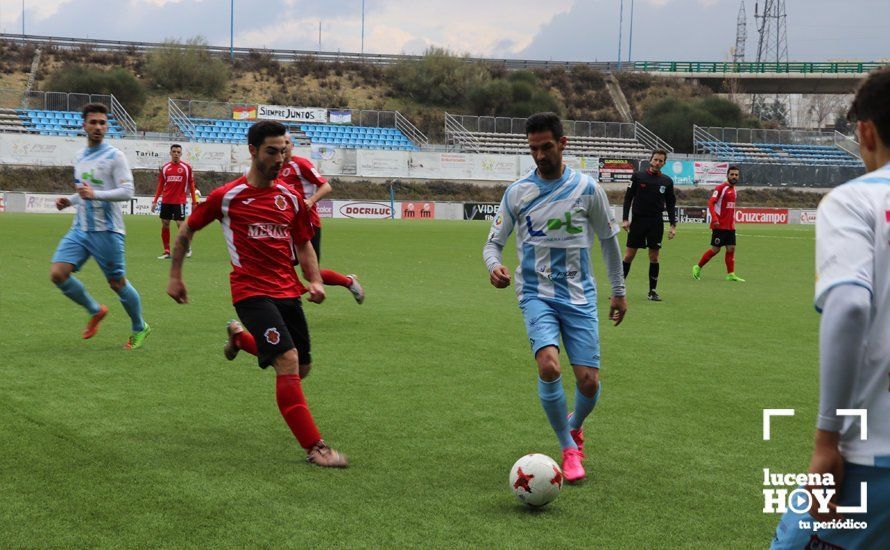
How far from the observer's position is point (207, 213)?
598 centimetres

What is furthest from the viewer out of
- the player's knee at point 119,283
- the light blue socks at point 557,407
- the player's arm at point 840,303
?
the player's knee at point 119,283

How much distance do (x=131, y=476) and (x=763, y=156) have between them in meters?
58.9

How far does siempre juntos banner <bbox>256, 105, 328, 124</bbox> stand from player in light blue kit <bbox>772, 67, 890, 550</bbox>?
176ft

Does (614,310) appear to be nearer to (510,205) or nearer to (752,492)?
(510,205)

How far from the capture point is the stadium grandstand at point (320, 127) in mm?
50125

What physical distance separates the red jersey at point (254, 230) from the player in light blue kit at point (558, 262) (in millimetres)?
1307

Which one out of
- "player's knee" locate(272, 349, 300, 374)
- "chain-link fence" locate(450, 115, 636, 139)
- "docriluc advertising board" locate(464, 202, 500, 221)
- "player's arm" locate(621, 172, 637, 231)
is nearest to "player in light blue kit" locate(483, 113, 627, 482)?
"player's knee" locate(272, 349, 300, 374)

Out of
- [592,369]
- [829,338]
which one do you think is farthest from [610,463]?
[829,338]

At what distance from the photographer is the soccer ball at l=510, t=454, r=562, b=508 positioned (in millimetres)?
4672

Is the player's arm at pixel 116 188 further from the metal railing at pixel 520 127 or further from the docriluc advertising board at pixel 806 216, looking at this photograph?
the metal railing at pixel 520 127

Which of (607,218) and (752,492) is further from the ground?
(607,218)

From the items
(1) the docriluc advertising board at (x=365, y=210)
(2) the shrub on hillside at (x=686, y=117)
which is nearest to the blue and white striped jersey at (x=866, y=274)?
(1) the docriluc advertising board at (x=365, y=210)

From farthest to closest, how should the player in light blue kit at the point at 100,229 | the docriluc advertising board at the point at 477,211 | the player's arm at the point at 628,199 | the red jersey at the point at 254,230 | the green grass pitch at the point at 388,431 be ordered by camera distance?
the docriluc advertising board at the point at 477,211
the player's arm at the point at 628,199
the player in light blue kit at the point at 100,229
the red jersey at the point at 254,230
the green grass pitch at the point at 388,431

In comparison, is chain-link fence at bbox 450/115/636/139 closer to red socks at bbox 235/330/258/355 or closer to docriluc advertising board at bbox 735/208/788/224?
docriluc advertising board at bbox 735/208/788/224
